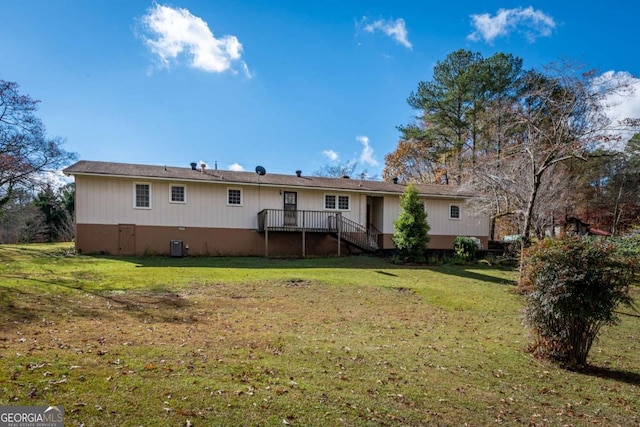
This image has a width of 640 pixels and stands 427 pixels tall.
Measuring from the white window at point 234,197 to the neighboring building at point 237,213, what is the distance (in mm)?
30

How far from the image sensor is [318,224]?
1930 centimetres

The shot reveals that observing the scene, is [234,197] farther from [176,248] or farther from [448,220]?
Result: [448,220]

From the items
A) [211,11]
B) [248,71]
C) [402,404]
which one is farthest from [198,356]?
[248,71]

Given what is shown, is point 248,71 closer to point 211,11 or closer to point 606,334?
point 211,11

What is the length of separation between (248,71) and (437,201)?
516 inches

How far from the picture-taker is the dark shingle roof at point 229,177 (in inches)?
659

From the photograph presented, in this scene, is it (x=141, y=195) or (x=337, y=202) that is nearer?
(x=141, y=195)

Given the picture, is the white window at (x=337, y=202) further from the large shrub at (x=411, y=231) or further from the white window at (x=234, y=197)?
the white window at (x=234, y=197)

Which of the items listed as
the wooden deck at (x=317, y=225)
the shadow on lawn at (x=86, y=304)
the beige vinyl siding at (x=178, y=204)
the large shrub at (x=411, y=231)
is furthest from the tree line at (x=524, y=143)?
the shadow on lawn at (x=86, y=304)

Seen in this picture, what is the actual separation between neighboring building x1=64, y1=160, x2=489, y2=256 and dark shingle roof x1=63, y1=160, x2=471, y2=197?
2.0 inches

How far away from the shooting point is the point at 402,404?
397 cm

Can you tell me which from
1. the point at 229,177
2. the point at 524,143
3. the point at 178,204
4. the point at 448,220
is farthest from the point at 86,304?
the point at 448,220

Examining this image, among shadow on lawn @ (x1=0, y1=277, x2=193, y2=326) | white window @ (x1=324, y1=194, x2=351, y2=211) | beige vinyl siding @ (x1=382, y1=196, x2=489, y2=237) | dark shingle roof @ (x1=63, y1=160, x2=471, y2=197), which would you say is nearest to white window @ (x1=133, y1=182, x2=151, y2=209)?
dark shingle roof @ (x1=63, y1=160, x2=471, y2=197)

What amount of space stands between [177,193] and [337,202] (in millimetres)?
8482
